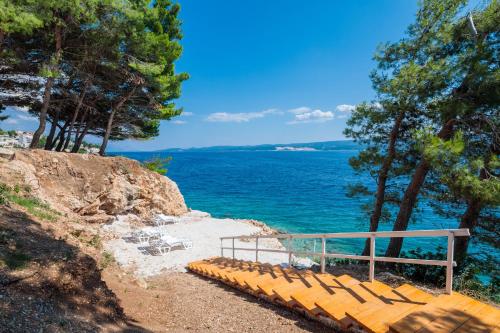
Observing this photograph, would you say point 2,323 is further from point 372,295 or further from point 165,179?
point 165,179

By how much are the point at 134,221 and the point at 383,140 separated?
13.5 m

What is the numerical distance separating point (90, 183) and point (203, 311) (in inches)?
490

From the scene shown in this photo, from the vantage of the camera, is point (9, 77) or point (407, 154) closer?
point (407, 154)

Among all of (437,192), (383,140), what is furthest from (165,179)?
(437,192)

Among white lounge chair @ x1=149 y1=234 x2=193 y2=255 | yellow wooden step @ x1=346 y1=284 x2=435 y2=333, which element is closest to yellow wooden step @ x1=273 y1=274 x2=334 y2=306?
yellow wooden step @ x1=346 y1=284 x2=435 y2=333

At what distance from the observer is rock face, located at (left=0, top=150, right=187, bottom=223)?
1178cm

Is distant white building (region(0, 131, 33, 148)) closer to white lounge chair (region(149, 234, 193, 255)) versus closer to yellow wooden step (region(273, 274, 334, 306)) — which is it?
white lounge chair (region(149, 234, 193, 255))

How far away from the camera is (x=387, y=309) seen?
3.21m

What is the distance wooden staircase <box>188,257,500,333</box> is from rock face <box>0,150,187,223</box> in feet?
37.1

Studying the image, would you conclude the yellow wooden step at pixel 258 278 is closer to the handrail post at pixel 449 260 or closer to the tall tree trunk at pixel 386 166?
the handrail post at pixel 449 260

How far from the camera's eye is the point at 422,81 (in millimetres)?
6559

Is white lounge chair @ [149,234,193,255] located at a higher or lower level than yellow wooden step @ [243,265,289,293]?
lower

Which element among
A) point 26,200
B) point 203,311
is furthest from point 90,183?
point 203,311

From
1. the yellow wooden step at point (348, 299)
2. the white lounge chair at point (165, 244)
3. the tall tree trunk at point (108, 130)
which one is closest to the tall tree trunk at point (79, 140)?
the tall tree trunk at point (108, 130)
